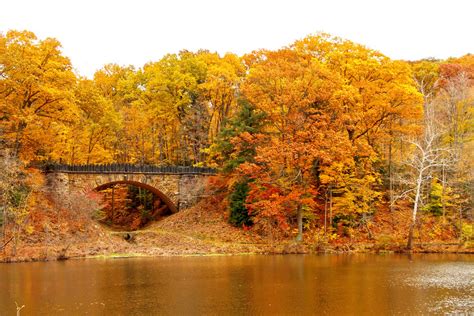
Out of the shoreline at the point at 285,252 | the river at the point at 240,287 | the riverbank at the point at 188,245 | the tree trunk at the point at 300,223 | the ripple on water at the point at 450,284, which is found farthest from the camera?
the tree trunk at the point at 300,223

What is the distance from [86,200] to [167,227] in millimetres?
6210

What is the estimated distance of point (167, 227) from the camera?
35000mm

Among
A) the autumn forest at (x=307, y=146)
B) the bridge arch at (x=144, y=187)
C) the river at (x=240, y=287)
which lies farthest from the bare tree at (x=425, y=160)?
the bridge arch at (x=144, y=187)

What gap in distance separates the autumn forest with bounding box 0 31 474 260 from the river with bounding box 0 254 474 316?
19.5 feet

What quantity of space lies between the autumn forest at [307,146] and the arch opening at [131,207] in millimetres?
4413

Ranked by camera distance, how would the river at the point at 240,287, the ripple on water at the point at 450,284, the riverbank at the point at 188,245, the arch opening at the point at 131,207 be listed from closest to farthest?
1. the ripple on water at the point at 450,284
2. the river at the point at 240,287
3. the riverbank at the point at 188,245
4. the arch opening at the point at 131,207

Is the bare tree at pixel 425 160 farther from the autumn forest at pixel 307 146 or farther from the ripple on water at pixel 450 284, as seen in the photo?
the ripple on water at pixel 450 284

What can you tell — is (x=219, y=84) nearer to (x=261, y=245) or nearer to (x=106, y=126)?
(x=106, y=126)

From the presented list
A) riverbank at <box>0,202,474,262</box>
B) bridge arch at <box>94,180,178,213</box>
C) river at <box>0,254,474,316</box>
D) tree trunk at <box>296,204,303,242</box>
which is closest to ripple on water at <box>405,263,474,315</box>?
river at <box>0,254,474,316</box>

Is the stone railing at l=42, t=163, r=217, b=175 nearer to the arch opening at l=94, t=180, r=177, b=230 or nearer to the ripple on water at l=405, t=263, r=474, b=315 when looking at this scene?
the arch opening at l=94, t=180, r=177, b=230

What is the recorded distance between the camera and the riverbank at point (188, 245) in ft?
89.7

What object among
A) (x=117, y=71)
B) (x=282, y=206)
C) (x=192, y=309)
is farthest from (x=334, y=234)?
(x=117, y=71)

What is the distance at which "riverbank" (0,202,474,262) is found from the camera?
2734 centimetres

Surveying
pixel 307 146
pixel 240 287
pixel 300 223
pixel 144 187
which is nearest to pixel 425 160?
pixel 307 146
